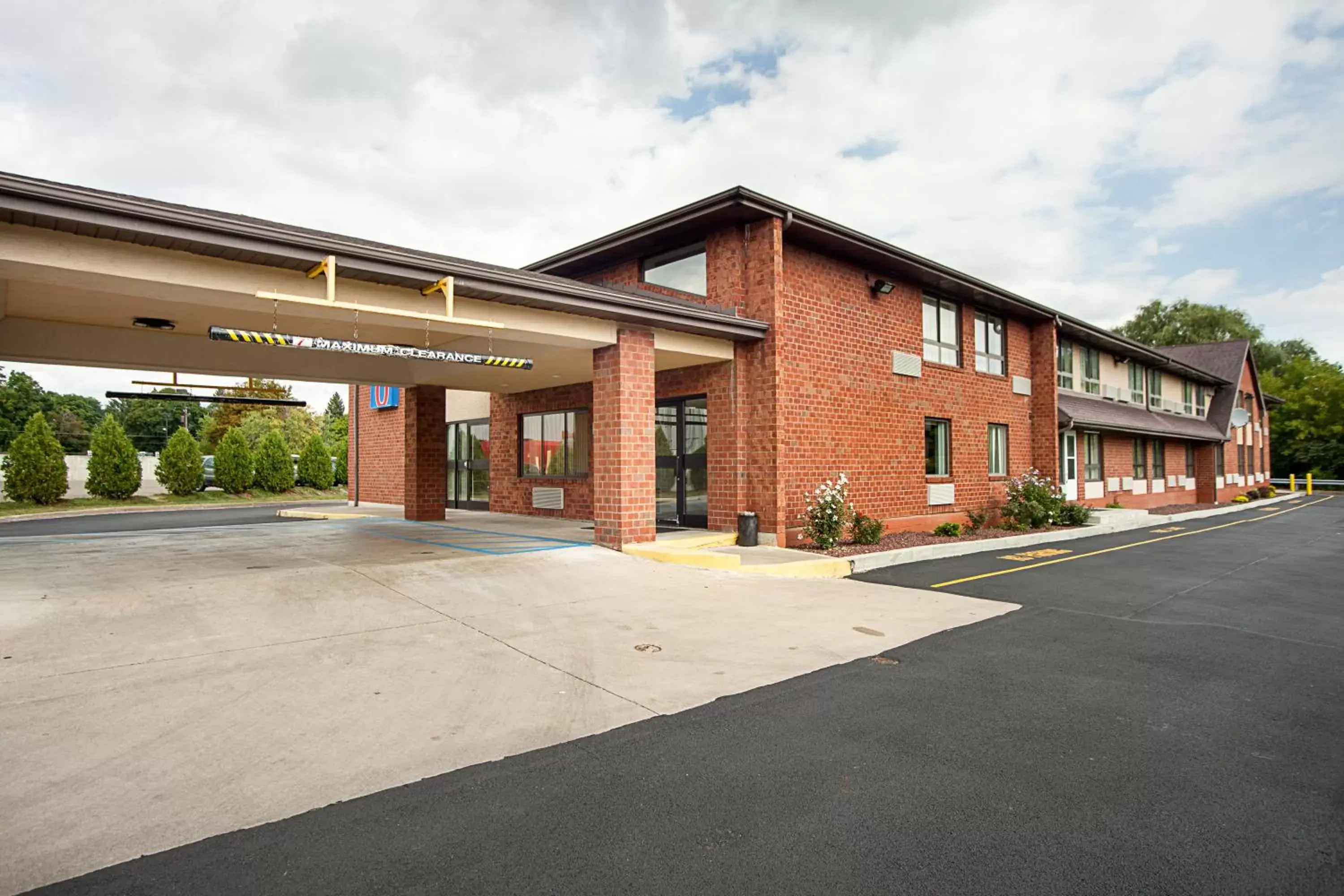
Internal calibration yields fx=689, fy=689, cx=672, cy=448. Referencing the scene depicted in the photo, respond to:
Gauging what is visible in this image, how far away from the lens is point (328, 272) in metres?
7.48

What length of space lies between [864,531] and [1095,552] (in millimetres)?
5061

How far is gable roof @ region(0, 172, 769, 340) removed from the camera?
20.4ft

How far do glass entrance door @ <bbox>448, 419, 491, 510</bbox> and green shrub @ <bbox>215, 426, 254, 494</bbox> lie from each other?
16.7 meters

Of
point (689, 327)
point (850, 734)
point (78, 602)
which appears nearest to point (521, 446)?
point (689, 327)

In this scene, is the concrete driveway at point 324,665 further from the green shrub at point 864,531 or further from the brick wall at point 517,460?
the brick wall at point 517,460

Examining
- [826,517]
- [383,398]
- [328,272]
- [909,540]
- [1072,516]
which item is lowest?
[909,540]

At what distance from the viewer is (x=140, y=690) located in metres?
4.62

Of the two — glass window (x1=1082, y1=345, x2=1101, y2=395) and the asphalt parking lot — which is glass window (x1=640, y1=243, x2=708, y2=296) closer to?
the asphalt parking lot

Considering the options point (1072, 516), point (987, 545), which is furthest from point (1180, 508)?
point (987, 545)

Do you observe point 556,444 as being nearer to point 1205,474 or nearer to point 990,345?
point 990,345

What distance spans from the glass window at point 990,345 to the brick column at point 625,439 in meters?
10.7

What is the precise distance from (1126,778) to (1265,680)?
9.04 feet

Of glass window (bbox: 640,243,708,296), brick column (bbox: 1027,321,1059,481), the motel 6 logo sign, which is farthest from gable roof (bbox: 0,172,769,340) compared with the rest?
brick column (bbox: 1027,321,1059,481)

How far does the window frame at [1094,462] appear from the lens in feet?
72.4
